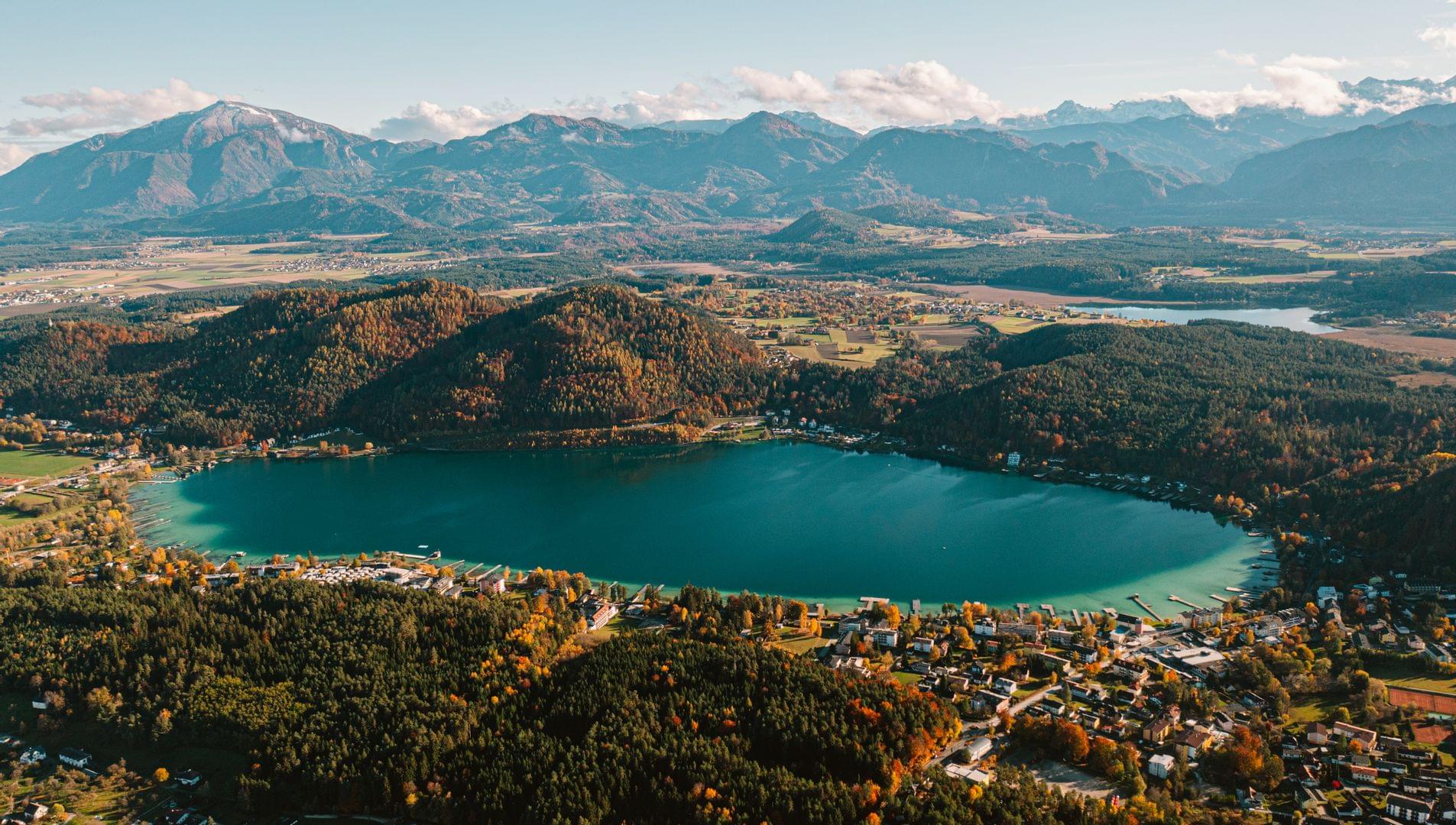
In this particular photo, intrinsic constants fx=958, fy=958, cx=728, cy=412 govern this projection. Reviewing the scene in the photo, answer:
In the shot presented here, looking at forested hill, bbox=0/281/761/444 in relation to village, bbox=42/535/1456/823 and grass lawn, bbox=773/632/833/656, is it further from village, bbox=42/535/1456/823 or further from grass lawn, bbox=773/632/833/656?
grass lawn, bbox=773/632/833/656

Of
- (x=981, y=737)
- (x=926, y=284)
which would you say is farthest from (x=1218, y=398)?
(x=926, y=284)

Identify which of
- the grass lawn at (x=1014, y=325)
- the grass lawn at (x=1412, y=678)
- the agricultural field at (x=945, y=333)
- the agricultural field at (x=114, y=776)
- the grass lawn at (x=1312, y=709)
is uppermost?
the grass lawn at (x=1014, y=325)

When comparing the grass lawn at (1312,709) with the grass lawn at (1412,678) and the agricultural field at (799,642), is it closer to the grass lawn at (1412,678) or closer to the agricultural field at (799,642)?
the grass lawn at (1412,678)

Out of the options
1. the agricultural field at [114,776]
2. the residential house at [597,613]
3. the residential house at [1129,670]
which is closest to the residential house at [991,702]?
the residential house at [1129,670]

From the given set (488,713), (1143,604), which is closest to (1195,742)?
(1143,604)

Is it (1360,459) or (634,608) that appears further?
(1360,459)

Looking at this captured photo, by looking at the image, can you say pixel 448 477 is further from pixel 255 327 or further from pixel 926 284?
pixel 926 284
